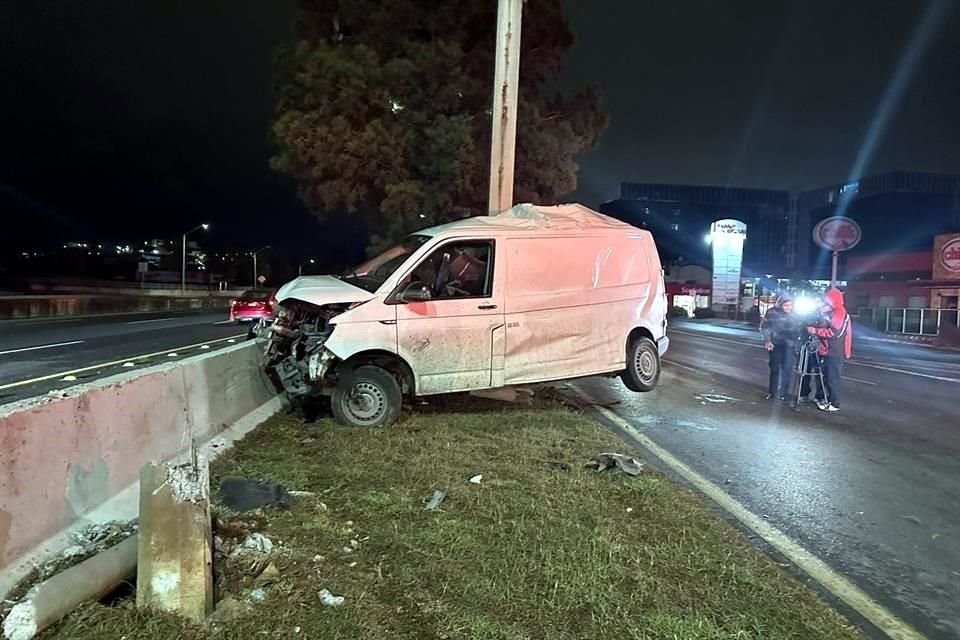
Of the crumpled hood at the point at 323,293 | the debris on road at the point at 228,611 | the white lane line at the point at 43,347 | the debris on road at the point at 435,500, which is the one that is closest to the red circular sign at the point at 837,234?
the crumpled hood at the point at 323,293

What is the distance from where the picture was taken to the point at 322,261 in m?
128

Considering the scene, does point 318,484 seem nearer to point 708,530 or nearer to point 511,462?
point 511,462

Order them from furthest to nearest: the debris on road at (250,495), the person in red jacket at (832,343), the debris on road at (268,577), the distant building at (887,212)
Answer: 1. the distant building at (887,212)
2. the person in red jacket at (832,343)
3. the debris on road at (250,495)
4. the debris on road at (268,577)

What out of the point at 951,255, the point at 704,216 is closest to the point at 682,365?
the point at 951,255

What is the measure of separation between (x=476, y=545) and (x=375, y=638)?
3.84 feet

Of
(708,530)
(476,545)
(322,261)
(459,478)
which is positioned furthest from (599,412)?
(322,261)

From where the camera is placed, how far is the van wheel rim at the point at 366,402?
7355 mm

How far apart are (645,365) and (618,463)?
3205 mm

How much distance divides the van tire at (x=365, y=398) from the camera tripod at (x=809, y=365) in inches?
251

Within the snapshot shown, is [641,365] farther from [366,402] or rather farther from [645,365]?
[366,402]

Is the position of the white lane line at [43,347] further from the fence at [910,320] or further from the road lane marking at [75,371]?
the fence at [910,320]

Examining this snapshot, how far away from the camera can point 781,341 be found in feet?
35.8

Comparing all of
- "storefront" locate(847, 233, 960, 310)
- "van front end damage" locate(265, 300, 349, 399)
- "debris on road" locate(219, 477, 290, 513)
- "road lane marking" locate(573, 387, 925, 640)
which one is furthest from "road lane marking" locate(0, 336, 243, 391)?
"storefront" locate(847, 233, 960, 310)

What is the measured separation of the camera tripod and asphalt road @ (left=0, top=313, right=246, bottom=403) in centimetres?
1090
